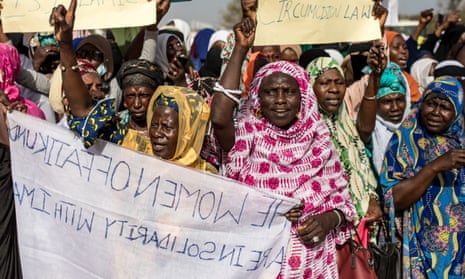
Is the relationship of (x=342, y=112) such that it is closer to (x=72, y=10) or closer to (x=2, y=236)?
(x=72, y=10)

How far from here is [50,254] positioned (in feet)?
11.8

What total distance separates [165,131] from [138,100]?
47 centimetres

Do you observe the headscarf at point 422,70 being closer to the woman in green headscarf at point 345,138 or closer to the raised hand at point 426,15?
the raised hand at point 426,15

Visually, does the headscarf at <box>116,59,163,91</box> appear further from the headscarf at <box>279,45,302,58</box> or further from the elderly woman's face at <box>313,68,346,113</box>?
the headscarf at <box>279,45,302,58</box>

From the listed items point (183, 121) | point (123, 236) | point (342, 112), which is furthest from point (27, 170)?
point (342, 112)

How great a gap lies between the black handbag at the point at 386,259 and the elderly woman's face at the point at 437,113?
0.74 meters

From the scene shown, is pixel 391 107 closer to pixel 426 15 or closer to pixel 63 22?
pixel 63 22

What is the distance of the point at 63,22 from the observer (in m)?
3.41

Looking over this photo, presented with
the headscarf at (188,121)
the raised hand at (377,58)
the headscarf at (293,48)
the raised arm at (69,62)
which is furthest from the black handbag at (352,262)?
the headscarf at (293,48)

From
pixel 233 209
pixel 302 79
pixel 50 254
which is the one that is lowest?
pixel 50 254

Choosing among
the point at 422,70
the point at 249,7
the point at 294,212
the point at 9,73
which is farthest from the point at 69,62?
the point at 422,70

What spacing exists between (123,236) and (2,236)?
105cm

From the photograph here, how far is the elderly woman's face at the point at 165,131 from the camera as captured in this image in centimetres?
331

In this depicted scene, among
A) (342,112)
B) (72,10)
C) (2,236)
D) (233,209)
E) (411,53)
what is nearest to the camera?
(233,209)
